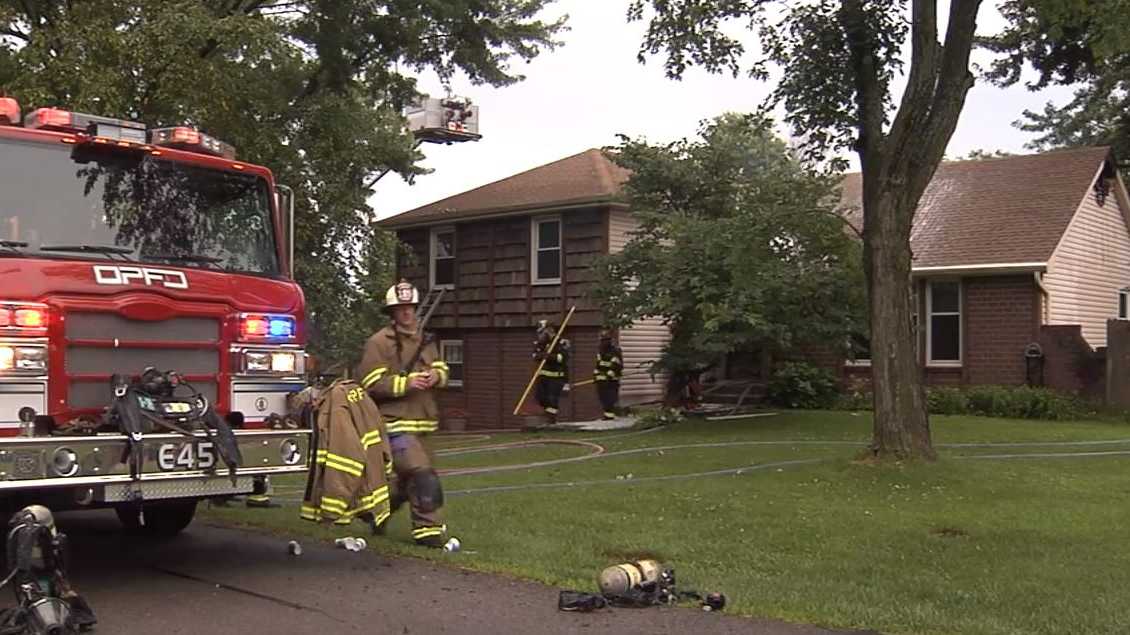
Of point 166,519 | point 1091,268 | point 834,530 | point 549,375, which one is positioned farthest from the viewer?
point 1091,268

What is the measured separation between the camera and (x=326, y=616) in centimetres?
596

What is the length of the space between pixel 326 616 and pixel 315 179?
1321 centimetres

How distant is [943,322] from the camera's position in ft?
67.7

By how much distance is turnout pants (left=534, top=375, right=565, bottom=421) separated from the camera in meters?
19.4

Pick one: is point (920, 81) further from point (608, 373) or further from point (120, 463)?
point (608, 373)

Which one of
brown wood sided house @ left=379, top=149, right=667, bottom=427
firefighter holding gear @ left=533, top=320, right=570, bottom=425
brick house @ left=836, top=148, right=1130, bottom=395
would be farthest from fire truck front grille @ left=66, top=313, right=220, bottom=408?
brown wood sided house @ left=379, top=149, right=667, bottom=427

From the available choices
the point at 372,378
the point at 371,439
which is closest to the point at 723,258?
the point at 372,378

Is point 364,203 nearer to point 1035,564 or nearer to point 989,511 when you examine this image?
point 989,511

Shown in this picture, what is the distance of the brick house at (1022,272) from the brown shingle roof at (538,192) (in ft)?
18.1

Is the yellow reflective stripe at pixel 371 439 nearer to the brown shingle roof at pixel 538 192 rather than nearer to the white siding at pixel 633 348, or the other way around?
the brown shingle roof at pixel 538 192

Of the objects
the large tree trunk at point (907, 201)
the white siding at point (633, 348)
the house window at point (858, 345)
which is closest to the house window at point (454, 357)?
the white siding at point (633, 348)

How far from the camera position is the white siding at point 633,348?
2161cm

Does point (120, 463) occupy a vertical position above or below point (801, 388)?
above

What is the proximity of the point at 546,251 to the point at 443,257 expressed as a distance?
313 centimetres
